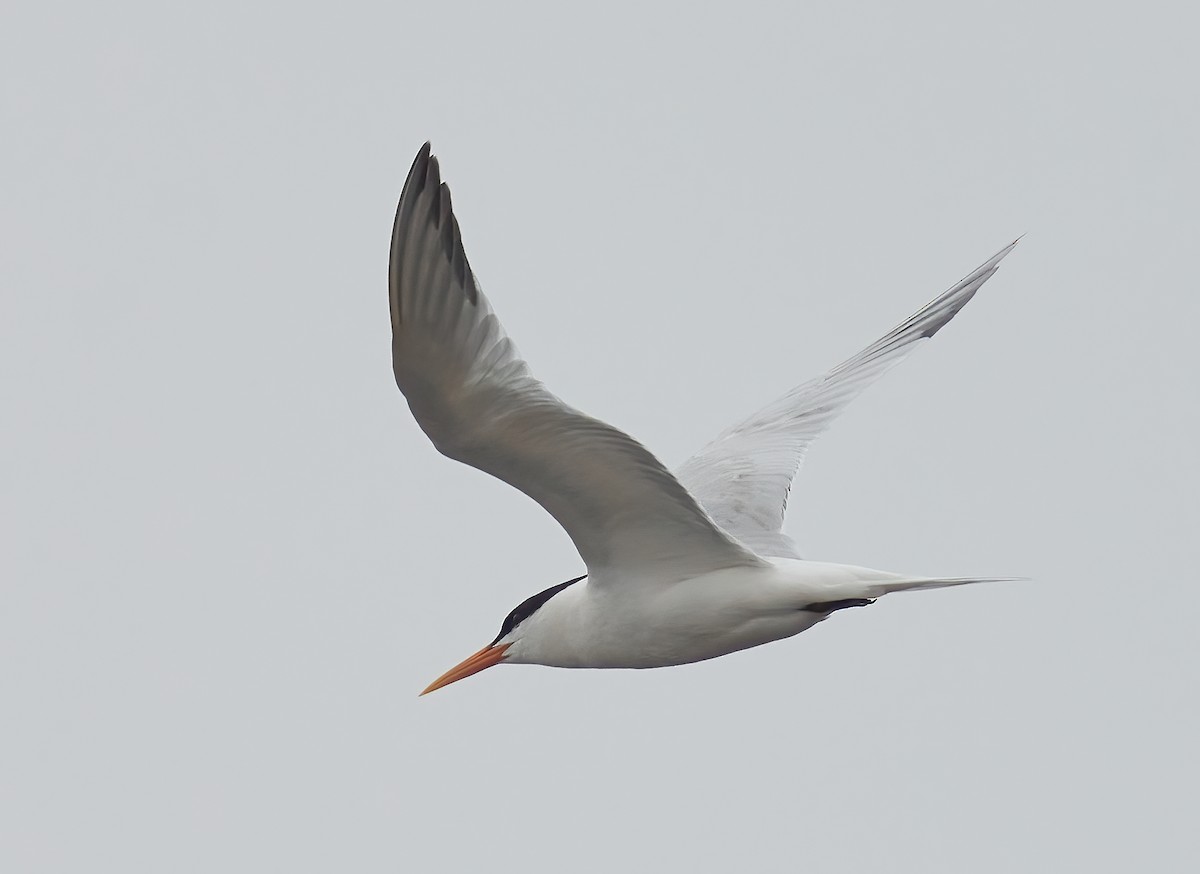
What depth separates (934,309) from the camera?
34.1ft

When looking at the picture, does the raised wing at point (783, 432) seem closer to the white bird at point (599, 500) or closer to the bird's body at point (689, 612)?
the white bird at point (599, 500)

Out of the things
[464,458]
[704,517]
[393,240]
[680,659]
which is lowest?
[680,659]

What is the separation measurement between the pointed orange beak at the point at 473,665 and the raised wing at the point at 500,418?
1.21 metres

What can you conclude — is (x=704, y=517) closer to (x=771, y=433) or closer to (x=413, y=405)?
(x=413, y=405)

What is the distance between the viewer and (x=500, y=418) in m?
6.88

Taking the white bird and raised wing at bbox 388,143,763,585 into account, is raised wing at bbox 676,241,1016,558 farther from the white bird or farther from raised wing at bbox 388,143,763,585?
raised wing at bbox 388,143,763,585

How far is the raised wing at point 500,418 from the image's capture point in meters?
6.47

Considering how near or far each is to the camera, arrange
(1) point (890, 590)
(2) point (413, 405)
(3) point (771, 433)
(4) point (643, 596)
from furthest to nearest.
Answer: (3) point (771, 433) → (4) point (643, 596) → (1) point (890, 590) → (2) point (413, 405)

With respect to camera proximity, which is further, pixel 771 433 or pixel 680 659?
pixel 771 433

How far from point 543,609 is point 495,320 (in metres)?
2.31

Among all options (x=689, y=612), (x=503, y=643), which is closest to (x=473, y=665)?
(x=503, y=643)

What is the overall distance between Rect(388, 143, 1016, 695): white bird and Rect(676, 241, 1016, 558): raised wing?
0.02 metres

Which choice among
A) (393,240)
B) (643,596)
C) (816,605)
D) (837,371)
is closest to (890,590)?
(816,605)

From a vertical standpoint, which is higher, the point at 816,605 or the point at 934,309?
the point at 934,309
